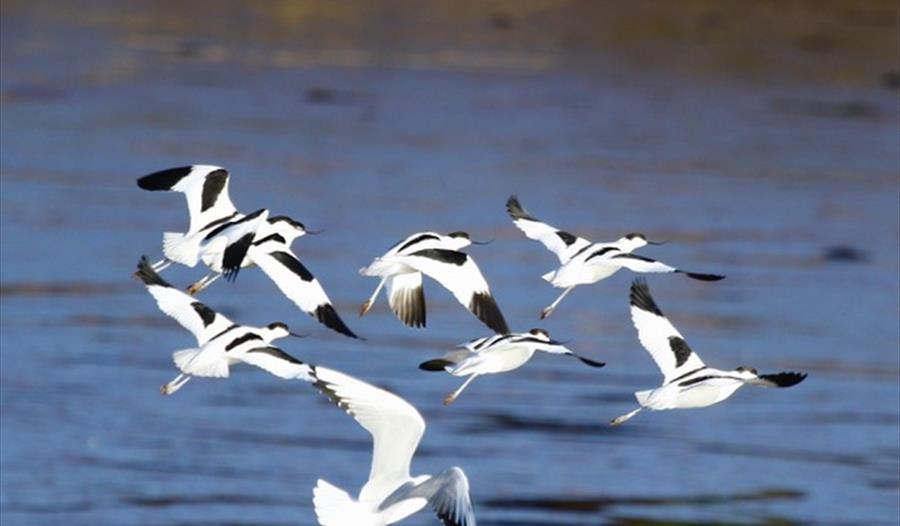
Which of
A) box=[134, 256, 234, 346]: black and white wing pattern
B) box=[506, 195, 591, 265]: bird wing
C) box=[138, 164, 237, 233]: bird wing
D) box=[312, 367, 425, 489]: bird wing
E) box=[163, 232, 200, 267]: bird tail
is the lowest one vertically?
box=[312, 367, 425, 489]: bird wing

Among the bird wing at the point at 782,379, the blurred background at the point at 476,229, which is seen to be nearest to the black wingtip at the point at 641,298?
the bird wing at the point at 782,379

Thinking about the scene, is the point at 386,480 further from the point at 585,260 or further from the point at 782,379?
the point at 782,379

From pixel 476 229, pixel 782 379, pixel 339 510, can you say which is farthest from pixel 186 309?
pixel 476 229

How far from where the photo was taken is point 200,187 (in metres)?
9.24

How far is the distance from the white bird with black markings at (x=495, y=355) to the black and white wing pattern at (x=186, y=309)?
2.70ft

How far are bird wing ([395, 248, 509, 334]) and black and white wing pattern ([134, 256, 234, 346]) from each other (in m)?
0.69

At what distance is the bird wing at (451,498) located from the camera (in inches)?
305

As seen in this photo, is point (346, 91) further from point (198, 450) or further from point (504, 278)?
point (198, 450)

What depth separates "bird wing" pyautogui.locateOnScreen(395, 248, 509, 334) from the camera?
342 inches

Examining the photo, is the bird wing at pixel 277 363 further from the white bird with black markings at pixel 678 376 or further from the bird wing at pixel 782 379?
the bird wing at pixel 782 379

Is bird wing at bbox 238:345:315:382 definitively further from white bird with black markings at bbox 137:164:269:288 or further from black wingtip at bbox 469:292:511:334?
black wingtip at bbox 469:292:511:334

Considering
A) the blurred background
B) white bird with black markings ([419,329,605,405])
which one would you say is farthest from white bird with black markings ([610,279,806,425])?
the blurred background

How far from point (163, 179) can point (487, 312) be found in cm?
133

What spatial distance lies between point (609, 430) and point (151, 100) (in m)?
12.7
